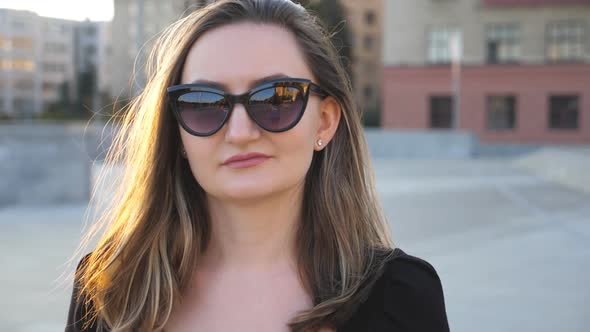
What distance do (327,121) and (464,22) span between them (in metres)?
35.6

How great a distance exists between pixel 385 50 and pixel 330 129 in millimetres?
35847

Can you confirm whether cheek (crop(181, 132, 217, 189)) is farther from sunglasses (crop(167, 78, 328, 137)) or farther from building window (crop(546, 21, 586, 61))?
building window (crop(546, 21, 586, 61))

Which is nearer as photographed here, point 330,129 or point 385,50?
point 330,129

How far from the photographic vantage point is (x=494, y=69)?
35.1 m

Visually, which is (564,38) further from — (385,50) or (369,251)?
(369,251)

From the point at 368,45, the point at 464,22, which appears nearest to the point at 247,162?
the point at 464,22

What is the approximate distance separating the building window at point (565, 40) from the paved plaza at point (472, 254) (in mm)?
25324

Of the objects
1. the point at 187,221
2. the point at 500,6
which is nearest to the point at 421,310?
the point at 187,221

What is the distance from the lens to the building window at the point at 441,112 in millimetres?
35594

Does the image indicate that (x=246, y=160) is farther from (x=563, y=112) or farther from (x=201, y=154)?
(x=563, y=112)

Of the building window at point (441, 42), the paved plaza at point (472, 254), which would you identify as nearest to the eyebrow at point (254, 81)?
the paved plaza at point (472, 254)

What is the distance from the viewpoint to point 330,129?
1.85 m

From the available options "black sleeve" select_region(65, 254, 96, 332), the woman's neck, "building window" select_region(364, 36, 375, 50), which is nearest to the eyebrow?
the woman's neck

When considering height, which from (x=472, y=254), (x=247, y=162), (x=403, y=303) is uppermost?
(x=247, y=162)
